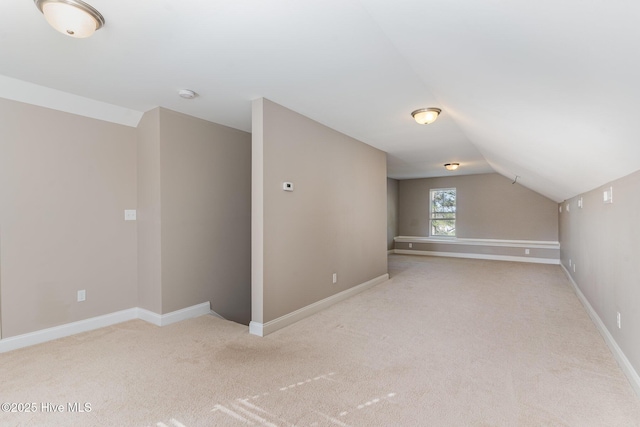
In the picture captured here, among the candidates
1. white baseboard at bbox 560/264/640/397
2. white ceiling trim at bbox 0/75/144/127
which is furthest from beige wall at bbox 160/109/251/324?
white baseboard at bbox 560/264/640/397

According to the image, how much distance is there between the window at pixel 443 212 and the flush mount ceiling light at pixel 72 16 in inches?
335

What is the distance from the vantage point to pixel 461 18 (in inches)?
53.0

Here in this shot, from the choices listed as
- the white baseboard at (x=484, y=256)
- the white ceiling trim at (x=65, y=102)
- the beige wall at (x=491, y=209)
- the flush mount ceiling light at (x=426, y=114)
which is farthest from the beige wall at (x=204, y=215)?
the beige wall at (x=491, y=209)

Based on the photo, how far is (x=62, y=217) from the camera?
9.83ft

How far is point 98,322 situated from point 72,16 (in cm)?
289

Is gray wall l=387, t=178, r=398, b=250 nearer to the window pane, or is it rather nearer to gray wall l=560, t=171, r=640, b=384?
the window pane

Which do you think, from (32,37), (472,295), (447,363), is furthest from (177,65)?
(472,295)

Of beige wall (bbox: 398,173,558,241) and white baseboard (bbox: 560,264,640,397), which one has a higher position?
beige wall (bbox: 398,173,558,241)

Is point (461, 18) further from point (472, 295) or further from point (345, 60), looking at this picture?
point (472, 295)

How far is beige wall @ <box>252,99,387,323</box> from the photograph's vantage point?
3.06 m

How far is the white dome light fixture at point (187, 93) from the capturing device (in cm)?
283

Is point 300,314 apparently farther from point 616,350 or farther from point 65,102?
point 65,102

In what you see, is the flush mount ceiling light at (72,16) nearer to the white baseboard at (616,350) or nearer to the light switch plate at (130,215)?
the light switch plate at (130,215)

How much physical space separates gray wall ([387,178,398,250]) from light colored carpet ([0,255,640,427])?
539 cm
